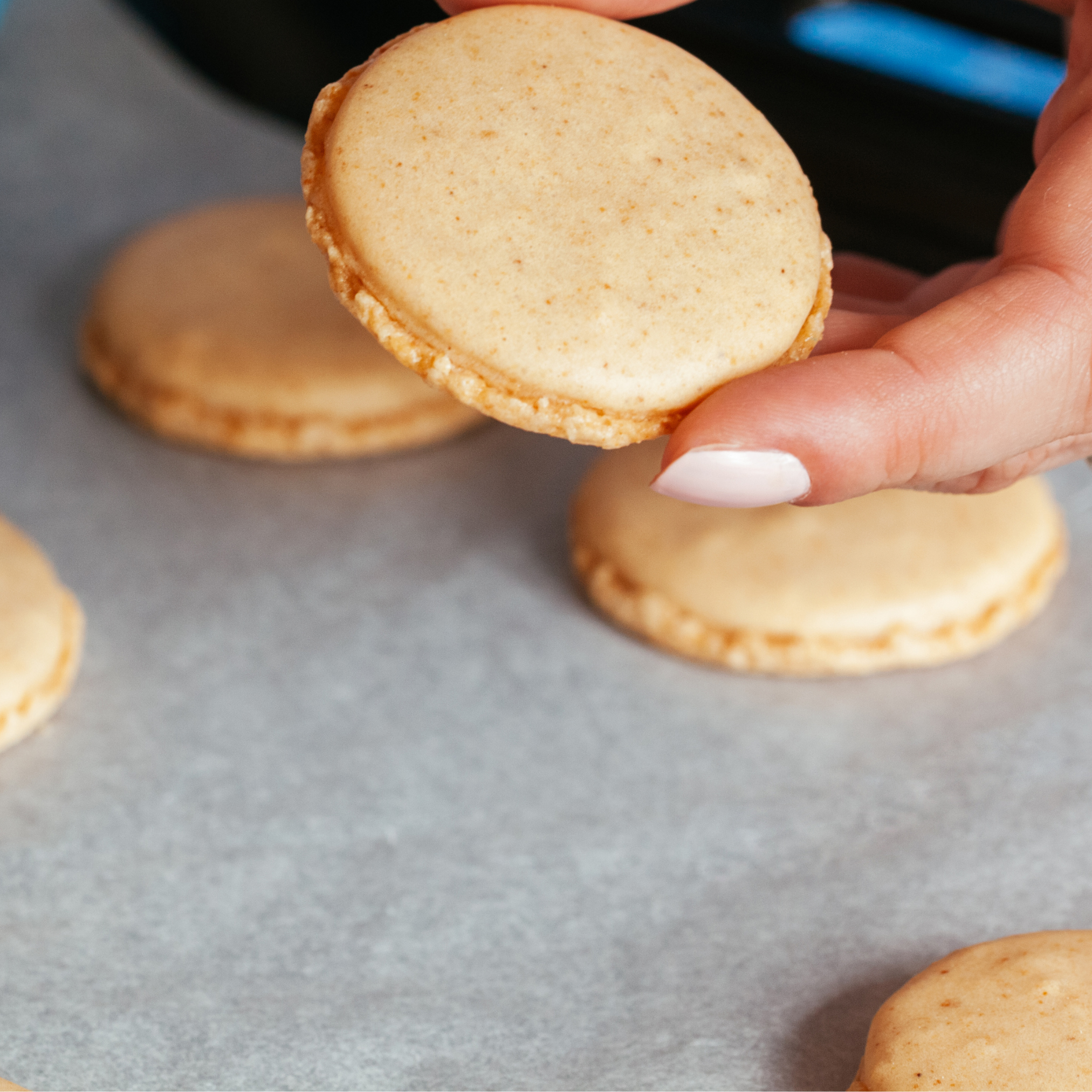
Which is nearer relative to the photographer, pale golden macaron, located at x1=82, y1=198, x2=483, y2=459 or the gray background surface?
the gray background surface

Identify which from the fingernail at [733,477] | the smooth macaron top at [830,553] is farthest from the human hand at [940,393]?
the smooth macaron top at [830,553]

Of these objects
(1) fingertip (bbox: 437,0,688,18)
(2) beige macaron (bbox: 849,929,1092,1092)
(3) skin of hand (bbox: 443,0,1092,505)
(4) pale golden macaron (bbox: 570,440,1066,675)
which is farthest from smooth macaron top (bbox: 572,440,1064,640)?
(1) fingertip (bbox: 437,0,688,18)

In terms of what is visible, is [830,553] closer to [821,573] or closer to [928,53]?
[821,573]

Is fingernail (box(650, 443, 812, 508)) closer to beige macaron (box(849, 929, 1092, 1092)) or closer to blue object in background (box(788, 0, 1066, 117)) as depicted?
beige macaron (box(849, 929, 1092, 1092))

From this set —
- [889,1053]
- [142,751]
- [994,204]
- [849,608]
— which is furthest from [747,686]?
[994,204]

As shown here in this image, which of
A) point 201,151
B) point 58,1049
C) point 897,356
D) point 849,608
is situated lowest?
point 58,1049

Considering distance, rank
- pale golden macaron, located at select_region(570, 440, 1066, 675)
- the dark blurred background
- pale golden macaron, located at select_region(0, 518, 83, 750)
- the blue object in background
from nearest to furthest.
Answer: pale golden macaron, located at select_region(0, 518, 83, 750), pale golden macaron, located at select_region(570, 440, 1066, 675), the dark blurred background, the blue object in background

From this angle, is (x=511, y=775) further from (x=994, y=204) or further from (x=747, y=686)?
(x=994, y=204)
